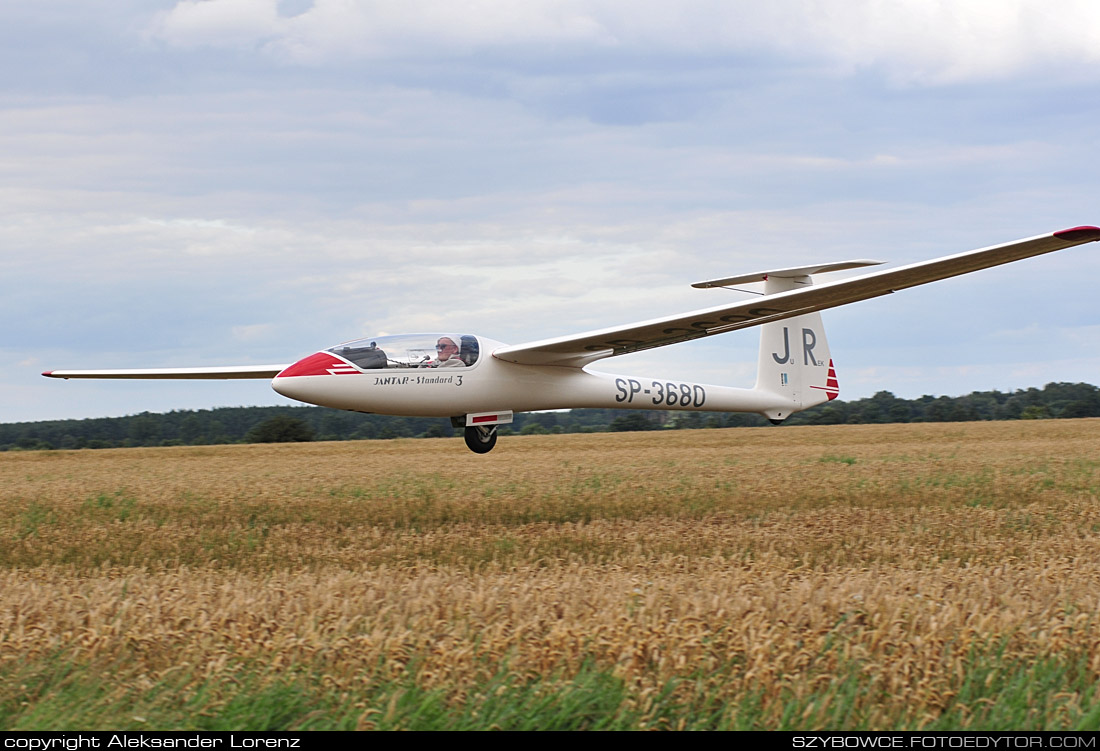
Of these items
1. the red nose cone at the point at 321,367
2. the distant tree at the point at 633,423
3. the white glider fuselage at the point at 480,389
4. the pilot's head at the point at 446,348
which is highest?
the pilot's head at the point at 446,348

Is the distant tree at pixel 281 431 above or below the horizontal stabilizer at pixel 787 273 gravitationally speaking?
below

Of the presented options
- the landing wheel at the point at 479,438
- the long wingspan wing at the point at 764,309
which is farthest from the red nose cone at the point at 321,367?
the landing wheel at the point at 479,438

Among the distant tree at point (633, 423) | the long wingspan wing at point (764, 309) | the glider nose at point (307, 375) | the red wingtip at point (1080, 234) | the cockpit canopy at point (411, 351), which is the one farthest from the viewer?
the distant tree at point (633, 423)

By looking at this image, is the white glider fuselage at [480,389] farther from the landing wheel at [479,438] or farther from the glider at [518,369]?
the landing wheel at [479,438]

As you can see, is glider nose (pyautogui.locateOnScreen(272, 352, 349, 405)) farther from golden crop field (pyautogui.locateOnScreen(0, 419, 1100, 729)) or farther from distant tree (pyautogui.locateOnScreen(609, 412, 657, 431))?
distant tree (pyautogui.locateOnScreen(609, 412, 657, 431))

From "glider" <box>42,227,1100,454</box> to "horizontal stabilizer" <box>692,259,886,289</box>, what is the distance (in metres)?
0.10

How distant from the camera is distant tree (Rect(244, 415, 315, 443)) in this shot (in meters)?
56.2

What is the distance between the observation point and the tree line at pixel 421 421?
189 feet

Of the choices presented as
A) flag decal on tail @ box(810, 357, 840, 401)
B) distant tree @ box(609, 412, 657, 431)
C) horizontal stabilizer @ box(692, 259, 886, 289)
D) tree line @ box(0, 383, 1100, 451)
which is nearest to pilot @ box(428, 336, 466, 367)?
horizontal stabilizer @ box(692, 259, 886, 289)

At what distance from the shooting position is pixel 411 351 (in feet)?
48.2

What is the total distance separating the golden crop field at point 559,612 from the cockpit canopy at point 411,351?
239cm

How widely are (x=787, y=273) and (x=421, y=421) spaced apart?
47972mm

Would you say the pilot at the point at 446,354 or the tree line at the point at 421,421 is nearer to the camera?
the pilot at the point at 446,354

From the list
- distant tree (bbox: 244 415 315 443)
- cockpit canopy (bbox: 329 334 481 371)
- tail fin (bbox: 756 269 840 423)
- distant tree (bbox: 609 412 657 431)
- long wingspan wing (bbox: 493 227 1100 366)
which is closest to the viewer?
long wingspan wing (bbox: 493 227 1100 366)
